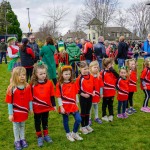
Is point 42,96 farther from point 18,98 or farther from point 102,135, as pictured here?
point 102,135

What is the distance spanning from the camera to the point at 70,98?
467 centimetres

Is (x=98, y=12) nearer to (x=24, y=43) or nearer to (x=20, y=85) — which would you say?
(x=24, y=43)

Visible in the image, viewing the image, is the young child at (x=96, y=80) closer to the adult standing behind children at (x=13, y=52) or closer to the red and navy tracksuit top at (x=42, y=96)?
the red and navy tracksuit top at (x=42, y=96)

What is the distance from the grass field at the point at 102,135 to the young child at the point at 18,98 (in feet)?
2.04

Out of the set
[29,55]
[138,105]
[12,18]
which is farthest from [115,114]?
[12,18]

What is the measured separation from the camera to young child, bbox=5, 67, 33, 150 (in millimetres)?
4348

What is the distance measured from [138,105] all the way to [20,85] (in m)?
4.15

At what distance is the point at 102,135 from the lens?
5.18 metres

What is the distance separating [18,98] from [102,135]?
194cm

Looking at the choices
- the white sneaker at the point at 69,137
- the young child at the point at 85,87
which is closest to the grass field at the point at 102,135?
the white sneaker at the point at 69,137

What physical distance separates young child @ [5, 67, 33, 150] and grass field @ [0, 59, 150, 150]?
62cm

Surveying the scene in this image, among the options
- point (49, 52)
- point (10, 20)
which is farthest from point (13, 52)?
point (10, 20)

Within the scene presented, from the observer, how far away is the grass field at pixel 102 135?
4656mm

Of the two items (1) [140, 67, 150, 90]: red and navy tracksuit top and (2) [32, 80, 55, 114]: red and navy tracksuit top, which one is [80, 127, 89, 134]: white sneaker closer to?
(2) [32, 80, 55, 114]: red and navy tracksuit top
